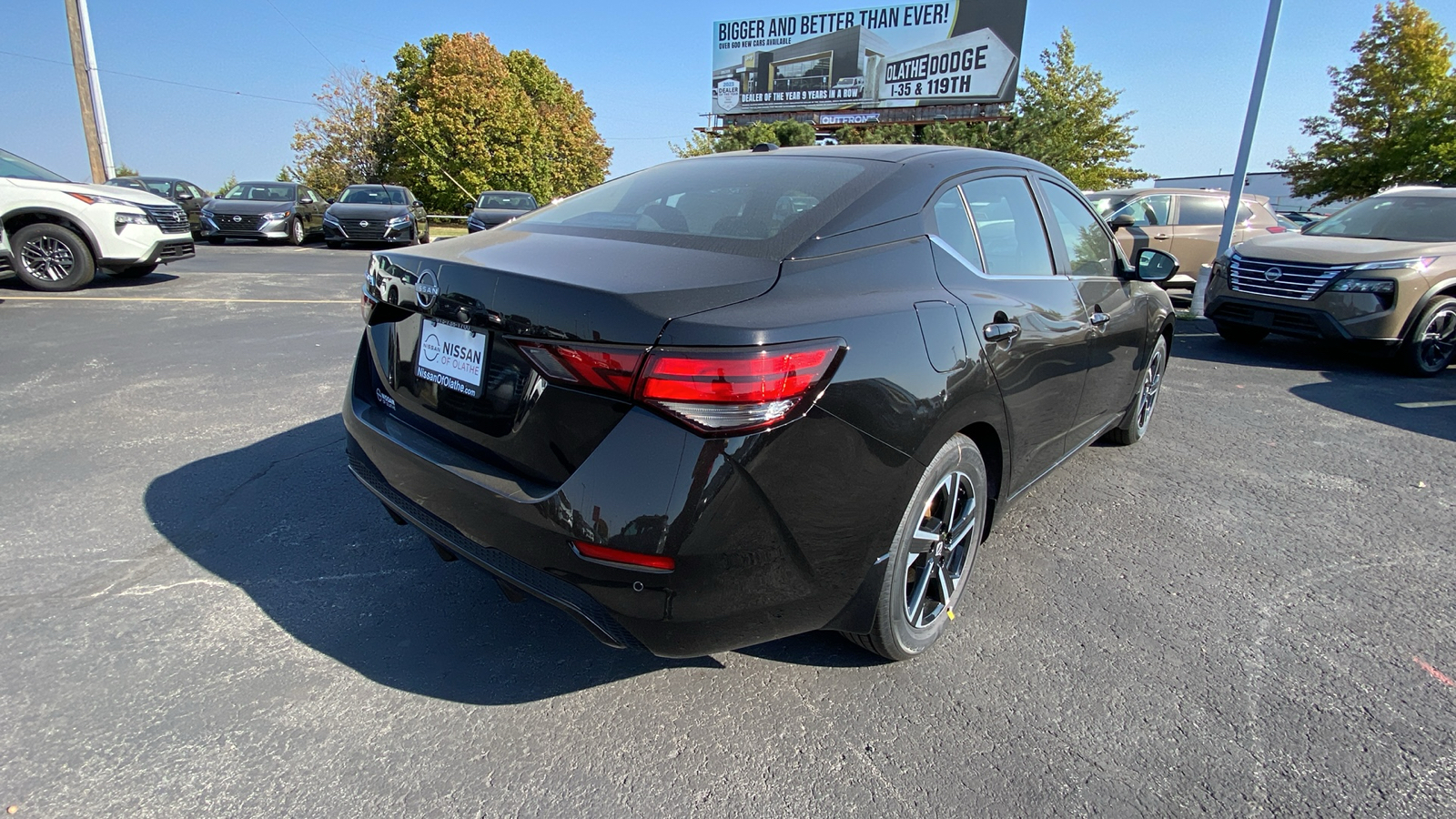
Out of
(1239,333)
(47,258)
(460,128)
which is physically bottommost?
(1239,333)

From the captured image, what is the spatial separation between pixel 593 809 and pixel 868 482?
1056mm

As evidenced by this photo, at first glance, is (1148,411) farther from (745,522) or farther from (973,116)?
(973,116)

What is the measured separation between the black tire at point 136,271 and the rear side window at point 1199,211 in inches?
569

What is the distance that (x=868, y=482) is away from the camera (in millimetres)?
1991

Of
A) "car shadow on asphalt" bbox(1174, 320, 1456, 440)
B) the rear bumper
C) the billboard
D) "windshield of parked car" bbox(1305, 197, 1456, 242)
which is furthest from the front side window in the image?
the billboard

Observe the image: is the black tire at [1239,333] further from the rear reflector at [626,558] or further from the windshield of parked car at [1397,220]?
the rear reflector at [626,558]

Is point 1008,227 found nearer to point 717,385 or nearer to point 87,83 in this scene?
point 717,385

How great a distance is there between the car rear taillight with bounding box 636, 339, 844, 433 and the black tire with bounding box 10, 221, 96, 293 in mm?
10308

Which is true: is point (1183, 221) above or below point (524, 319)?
above

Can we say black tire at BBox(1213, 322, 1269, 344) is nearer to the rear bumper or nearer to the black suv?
the rear bumper

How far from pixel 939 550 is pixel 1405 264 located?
6788 millimetres

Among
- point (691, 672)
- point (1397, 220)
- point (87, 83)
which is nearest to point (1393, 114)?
point (1397, 220)

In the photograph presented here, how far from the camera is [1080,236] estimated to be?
3.56 meters

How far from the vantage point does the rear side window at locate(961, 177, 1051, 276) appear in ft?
8.99
